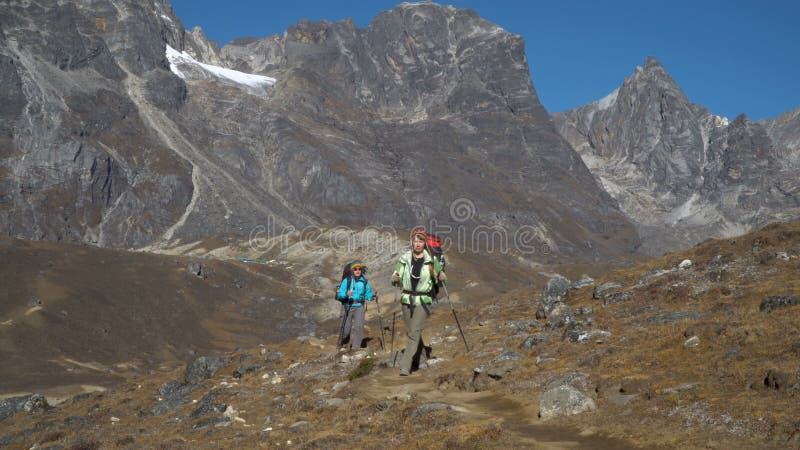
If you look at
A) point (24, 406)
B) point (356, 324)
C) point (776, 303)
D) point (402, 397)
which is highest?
point (776, 303)

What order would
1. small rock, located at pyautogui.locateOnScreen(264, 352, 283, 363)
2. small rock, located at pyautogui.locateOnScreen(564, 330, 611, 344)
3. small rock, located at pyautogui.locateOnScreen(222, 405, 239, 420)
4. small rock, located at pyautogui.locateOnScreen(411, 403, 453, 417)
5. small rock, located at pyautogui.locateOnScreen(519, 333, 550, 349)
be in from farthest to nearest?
small rock, located at pyautogui.locateOnScreen(264, 352, 283, 363)
small rock, located at pyautogui.locateOnScreen(519, 333, 550, 349)
small rock, located at pyautogui.locateOnScreen(564, 330, 611, 344)
small rock, located at pyautogui.locateOnScreen(222, 405, 239, 420)
small rock, located at pyautogui.locateOnScreen(411, 403, 453, 417)

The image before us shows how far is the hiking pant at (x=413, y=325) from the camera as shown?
15977 mm

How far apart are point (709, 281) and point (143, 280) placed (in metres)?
86.1

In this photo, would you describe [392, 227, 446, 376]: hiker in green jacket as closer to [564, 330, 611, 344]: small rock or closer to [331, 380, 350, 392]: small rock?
[331, 380, 350, 392]: small rock

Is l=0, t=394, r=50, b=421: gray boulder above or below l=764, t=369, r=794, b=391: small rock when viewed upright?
below

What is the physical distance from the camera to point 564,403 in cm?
1164

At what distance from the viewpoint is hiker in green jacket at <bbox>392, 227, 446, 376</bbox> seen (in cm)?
1591

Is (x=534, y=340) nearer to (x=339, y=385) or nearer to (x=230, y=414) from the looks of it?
(x=339, y=385)

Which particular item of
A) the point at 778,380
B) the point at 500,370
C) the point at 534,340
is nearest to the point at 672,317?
the point at 534,340

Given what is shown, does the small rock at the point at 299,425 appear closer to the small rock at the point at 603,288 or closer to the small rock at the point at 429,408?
the small rock at the point at 429,408

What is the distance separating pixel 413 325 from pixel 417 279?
1085 mm

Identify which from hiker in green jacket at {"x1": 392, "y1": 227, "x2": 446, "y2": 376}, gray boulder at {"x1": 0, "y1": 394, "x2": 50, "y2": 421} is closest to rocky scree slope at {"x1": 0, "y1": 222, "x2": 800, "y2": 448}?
hiker in green jacket at {"x1": 392, "y1": 227, "x2": 446, "y2": 376}

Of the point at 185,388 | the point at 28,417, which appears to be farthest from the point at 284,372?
the point at 28,417

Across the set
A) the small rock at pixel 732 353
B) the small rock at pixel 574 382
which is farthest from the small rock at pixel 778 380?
the small rock at pixel 574 382
